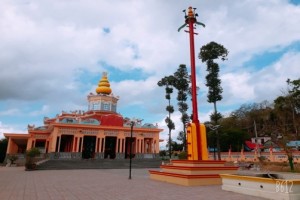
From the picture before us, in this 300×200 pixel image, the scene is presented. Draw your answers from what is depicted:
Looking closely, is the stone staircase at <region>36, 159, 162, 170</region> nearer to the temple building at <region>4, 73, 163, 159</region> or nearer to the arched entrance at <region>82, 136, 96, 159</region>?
the temple building at <region>4, 73, 163, 159</region>

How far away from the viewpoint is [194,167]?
42.2 feet

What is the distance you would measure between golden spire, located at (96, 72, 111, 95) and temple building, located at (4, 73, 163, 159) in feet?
4.39

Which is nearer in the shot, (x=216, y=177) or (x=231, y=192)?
(x=231, y=192)

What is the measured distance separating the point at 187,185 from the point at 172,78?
2617 cm

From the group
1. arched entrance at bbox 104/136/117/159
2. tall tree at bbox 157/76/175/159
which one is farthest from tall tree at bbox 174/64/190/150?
arched entrance at bbox 104/136/117/159

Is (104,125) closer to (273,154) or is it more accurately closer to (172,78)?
(172,78)

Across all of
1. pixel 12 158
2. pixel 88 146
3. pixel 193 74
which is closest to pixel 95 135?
pixel 88 146

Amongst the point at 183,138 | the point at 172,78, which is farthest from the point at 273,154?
the point at 172,78

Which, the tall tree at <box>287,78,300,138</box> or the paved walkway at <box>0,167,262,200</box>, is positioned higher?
the tall tree at <box>287,78,300,138</box>

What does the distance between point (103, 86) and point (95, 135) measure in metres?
12.1

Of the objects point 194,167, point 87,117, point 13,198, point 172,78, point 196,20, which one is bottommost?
point 13,198

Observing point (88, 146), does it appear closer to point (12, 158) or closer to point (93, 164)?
point (93, 164)

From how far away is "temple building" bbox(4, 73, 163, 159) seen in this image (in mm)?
32469

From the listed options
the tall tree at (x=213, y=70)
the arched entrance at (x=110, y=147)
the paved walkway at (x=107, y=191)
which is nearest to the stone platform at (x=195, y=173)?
the paved walkway at (x=107, y=191)
